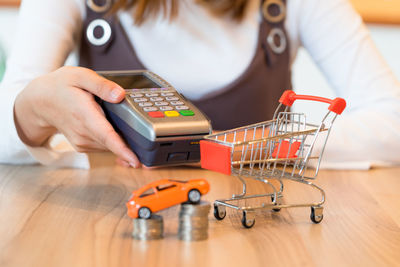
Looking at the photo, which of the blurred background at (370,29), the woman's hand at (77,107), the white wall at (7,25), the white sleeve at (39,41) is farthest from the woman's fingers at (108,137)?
the white wall at (7,25)

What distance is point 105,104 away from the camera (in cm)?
59

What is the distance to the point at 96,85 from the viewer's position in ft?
1.90

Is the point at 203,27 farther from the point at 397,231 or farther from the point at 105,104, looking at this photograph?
the point at 397,231

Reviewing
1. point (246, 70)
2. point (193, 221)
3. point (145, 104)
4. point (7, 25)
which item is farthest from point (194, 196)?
point (7, 25)

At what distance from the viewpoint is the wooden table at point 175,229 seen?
1.40 feet

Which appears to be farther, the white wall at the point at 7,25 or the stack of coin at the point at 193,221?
the white wall at the point at 7,25

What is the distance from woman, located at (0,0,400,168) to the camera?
931 millimetres

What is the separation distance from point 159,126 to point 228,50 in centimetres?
56

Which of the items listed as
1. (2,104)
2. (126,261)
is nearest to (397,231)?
(126,261)

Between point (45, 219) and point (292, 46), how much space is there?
764 millimetres

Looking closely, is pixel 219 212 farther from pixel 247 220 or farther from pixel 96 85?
pixel 96 85

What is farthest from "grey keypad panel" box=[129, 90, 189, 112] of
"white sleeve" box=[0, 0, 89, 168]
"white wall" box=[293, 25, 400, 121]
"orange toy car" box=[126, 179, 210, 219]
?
"white wall" box=[293, 25, 400, 121]

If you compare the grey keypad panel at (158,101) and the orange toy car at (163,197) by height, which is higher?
the grey keypad panel at (158,101)

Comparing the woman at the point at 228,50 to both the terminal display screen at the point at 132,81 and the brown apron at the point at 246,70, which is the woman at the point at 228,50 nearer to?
the brown apron at the point at 246,70
